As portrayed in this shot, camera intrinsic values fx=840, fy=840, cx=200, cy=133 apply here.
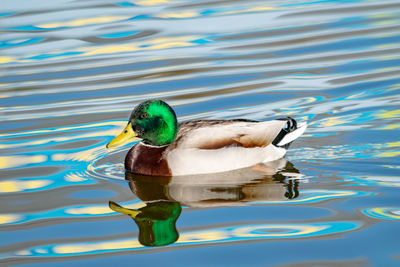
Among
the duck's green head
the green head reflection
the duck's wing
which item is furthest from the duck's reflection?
the duck's green head

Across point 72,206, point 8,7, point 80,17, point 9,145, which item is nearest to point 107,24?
point 80,17

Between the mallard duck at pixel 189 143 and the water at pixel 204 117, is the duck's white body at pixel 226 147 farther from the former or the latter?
the water at pixel 204 117

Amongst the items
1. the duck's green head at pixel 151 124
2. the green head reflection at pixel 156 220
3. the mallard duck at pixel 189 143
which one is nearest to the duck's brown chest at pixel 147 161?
the mallard duck at pixel 189 143

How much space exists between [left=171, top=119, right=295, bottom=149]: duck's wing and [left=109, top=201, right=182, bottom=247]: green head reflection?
0.98m

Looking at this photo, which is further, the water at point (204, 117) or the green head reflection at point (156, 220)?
the green head reflection at point (156, 220)

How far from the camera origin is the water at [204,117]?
641 cm

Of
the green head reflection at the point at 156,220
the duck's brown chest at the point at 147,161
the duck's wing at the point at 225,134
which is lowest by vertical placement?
the green head reflection at the point at 156,220

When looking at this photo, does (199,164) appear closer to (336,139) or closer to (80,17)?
(336,139)

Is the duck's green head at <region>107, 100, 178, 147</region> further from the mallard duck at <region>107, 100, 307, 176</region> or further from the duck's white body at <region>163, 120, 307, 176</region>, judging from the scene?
the duck's white body at <region>163, 120, 307, 176</region>

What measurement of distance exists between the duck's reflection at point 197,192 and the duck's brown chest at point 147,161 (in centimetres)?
6

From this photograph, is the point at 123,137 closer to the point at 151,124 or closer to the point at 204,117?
the point at 151,124

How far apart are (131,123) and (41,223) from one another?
1.73 m

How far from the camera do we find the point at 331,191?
24.5ft

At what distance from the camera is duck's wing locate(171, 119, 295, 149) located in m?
8.34
